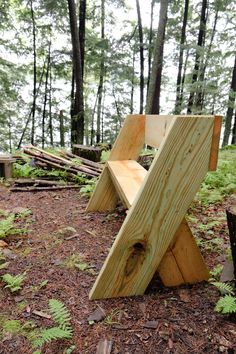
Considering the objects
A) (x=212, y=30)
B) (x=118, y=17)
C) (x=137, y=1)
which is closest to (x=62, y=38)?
(x=118, y=17)

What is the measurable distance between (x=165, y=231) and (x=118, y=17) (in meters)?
18.3

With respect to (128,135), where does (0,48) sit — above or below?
above

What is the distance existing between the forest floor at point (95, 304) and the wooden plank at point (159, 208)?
0.54 feet

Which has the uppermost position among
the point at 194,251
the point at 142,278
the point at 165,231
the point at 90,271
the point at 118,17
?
the point at 118,17

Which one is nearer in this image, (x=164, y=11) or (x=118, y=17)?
(x=164, y=11)

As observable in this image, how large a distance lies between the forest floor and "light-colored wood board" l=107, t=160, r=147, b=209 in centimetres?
69

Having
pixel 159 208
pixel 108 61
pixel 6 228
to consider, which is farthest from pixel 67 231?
pixel 108 61

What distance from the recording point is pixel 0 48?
13.7 metres

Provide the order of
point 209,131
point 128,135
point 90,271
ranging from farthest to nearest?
point 128,135 < point 90,271 < point 209,131

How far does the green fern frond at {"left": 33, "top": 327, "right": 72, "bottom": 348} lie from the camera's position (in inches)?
60.4

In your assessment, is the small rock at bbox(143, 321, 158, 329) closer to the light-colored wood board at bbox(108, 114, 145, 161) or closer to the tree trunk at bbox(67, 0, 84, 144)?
the light-colored wood board at bbox(108, 114, 145, 161)

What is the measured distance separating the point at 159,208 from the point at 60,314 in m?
0.95

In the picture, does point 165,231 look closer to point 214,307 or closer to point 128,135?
point 214,307

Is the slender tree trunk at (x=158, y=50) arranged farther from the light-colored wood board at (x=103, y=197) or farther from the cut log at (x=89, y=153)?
the light-colored wood board at (x=103, y=197)
